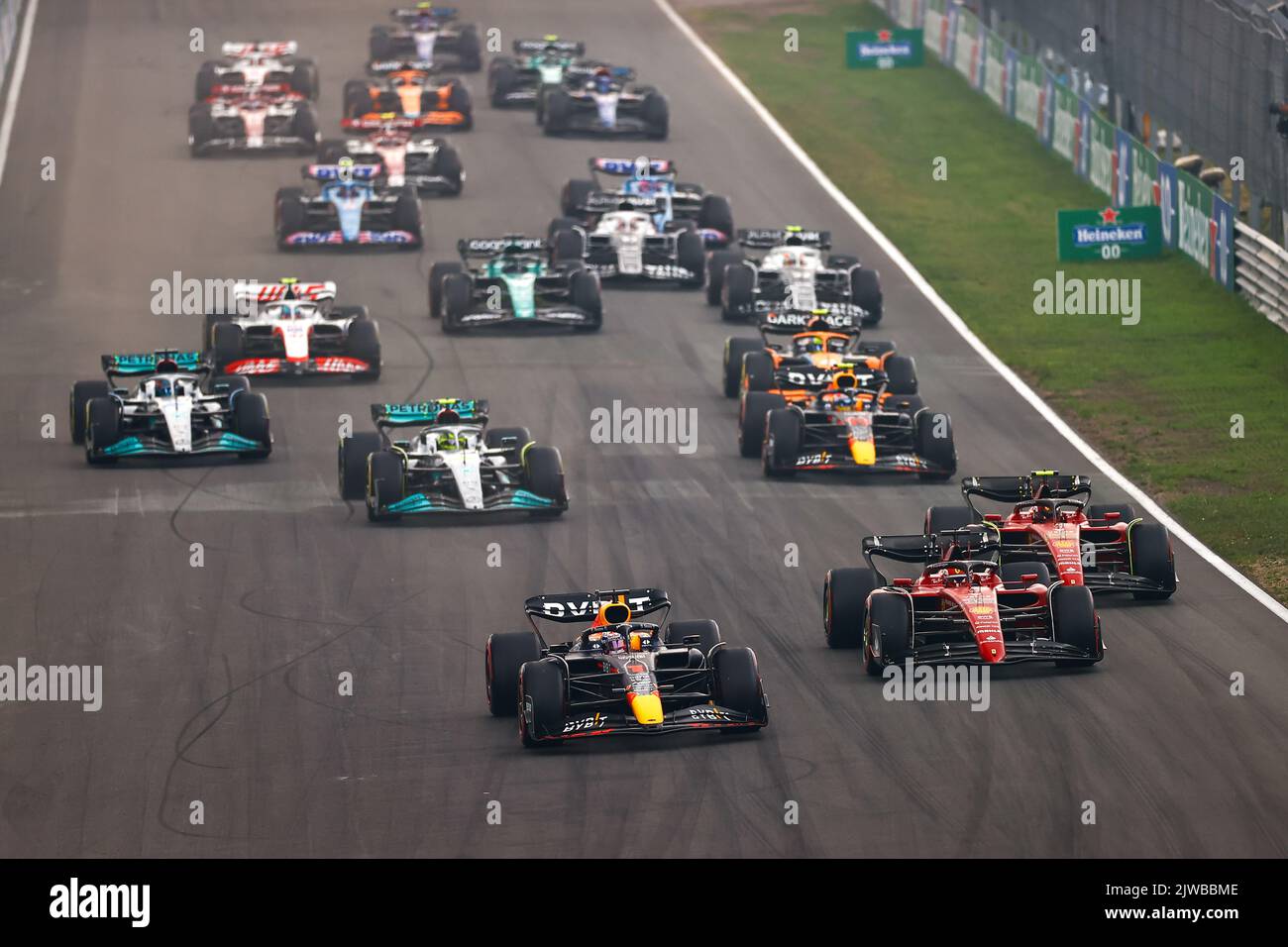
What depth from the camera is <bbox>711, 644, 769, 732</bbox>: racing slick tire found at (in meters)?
21.5

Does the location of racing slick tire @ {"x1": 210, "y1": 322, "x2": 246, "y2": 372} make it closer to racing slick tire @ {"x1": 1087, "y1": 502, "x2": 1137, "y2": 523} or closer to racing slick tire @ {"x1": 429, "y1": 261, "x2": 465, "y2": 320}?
racing slick tire @ {"x1": 429, "y1": 261, "x2": 465, "y2": 320}

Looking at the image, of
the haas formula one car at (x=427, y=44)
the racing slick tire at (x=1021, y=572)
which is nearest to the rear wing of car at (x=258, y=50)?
the haas formula one car at (x=427, y=44)

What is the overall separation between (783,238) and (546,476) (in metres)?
13.2

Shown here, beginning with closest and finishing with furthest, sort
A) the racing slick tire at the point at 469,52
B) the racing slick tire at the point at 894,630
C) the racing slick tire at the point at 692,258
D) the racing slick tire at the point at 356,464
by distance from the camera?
the racing slick tire at the point at 894,630
the racing slick tire at the point at 356,464
the racing slick tire at the point at 692,258
the racing slick tire at the point at 469,52

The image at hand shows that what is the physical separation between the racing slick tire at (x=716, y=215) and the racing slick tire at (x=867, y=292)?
545 cm

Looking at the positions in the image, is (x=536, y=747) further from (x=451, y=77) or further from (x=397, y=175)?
(x=451, y=77)

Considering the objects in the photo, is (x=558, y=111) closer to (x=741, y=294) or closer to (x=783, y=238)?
(x=783, y=238)

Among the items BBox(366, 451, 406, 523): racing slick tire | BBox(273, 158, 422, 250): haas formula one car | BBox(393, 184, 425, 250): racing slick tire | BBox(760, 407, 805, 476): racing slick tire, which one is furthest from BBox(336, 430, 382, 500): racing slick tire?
BBox(393, 184, 425, 250): racing slick tire

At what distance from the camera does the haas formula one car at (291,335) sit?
36.6m

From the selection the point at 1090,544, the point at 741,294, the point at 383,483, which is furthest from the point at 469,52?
the point at 1090,544

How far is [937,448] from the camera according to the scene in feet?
103

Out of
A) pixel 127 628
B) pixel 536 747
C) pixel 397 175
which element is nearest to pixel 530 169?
pixel 397 175

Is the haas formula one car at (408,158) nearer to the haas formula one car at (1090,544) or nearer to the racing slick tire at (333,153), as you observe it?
the racing slick tire at (333,153)
